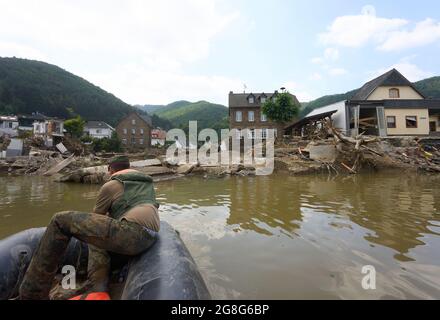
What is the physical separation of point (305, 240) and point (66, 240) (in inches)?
157

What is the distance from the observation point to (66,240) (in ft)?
9.37

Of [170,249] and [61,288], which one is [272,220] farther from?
[61,288]

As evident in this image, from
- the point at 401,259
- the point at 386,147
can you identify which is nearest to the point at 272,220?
the point at 401,259

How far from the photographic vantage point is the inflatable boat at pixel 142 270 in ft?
7.51

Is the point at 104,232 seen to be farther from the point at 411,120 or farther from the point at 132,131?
the point at 132,131

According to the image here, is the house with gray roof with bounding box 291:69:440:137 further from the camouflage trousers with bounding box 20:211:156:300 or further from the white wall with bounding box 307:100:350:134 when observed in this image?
the camouflage trousers with bounding box 20:211:156:300

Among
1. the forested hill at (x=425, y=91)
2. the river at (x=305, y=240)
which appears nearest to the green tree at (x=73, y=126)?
the forested hill at (x=425, y=91)

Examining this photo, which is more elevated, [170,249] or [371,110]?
[371,110]

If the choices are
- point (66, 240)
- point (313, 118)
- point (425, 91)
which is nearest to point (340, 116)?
point (313, 118)

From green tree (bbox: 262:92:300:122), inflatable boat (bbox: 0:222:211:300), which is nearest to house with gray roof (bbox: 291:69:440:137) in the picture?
green tree (bbox: 262:92:300:122)

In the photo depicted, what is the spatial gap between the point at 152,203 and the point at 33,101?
10124 centimetres

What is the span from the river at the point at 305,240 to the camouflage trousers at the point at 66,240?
129 cm

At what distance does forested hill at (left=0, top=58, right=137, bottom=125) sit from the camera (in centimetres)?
8025
